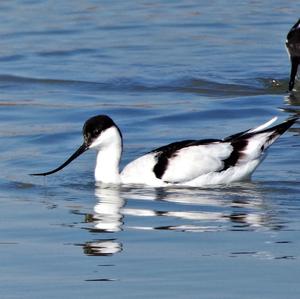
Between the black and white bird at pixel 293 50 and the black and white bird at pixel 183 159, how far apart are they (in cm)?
533

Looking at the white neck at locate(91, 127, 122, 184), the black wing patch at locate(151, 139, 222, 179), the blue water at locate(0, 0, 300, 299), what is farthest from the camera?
the white neck at locate(91, 127, 122, 184)

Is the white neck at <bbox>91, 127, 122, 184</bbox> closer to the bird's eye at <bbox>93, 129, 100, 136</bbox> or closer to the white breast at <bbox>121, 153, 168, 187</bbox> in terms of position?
the bird's eye at <bbox>93, 129, 100, 136</bbox>

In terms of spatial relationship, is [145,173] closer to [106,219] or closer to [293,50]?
[106,219]

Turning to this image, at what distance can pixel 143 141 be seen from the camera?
13805 millimetres

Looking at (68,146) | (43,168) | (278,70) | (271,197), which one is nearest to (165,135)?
(68,146)

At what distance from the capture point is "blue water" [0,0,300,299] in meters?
8.45

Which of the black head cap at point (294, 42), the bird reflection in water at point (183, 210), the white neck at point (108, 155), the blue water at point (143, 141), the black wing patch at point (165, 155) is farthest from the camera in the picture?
the black head cap at point (294, 42)

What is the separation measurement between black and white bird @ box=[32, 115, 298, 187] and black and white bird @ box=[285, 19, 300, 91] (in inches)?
210

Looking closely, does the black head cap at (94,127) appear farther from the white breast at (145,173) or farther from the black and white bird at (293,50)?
the black and white bird at (293,50)

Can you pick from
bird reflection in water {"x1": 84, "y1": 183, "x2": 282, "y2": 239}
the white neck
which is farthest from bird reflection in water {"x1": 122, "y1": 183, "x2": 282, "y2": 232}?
the white neck

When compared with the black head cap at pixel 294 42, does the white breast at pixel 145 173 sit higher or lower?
lower

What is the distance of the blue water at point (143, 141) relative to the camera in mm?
8445

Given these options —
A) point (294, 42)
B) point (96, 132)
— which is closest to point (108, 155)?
point (96, 132)

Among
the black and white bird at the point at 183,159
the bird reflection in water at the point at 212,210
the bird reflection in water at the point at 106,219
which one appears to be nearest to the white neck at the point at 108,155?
the black and white bird at the point at 183,159
